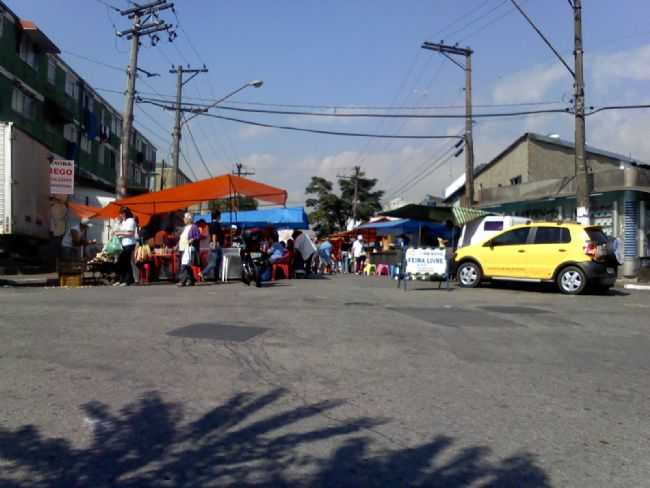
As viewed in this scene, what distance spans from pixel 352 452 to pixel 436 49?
28.8 metres

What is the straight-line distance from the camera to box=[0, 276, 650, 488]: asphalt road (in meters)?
3.69

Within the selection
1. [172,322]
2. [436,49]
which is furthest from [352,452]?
[436,49]

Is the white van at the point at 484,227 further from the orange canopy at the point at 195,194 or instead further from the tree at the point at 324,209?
the tree at the point at 324,209

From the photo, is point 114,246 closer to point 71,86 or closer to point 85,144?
point 71,86

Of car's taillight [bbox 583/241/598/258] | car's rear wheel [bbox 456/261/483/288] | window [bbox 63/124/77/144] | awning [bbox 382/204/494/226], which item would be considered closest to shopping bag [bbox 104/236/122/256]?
awning [bbox 382/204/494/226]

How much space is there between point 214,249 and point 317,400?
38.5 feet

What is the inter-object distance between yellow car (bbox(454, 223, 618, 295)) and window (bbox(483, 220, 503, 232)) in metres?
3.33

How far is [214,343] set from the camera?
7180mm

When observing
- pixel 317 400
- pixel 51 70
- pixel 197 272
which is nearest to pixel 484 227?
pixel 197 272

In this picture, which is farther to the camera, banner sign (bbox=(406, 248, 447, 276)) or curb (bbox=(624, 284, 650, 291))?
curb (bbox=(624, 284, 650, 291))

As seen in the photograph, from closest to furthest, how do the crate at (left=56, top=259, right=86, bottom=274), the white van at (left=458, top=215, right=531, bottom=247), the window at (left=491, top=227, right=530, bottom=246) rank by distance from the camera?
the crate at (left=56, top=259, right=86, bottom=274)
the window at (left=491, top=227, right=530, bottom=246)
the white van at (left=458, top=215, right=531, bottom=247)

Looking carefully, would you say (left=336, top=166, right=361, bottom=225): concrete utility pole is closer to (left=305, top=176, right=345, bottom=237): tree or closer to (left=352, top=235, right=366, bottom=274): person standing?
(left=305, top=176, right=345, bottom=237): tree

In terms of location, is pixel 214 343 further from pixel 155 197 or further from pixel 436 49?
pixel 436 49

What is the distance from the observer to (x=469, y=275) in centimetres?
1659
